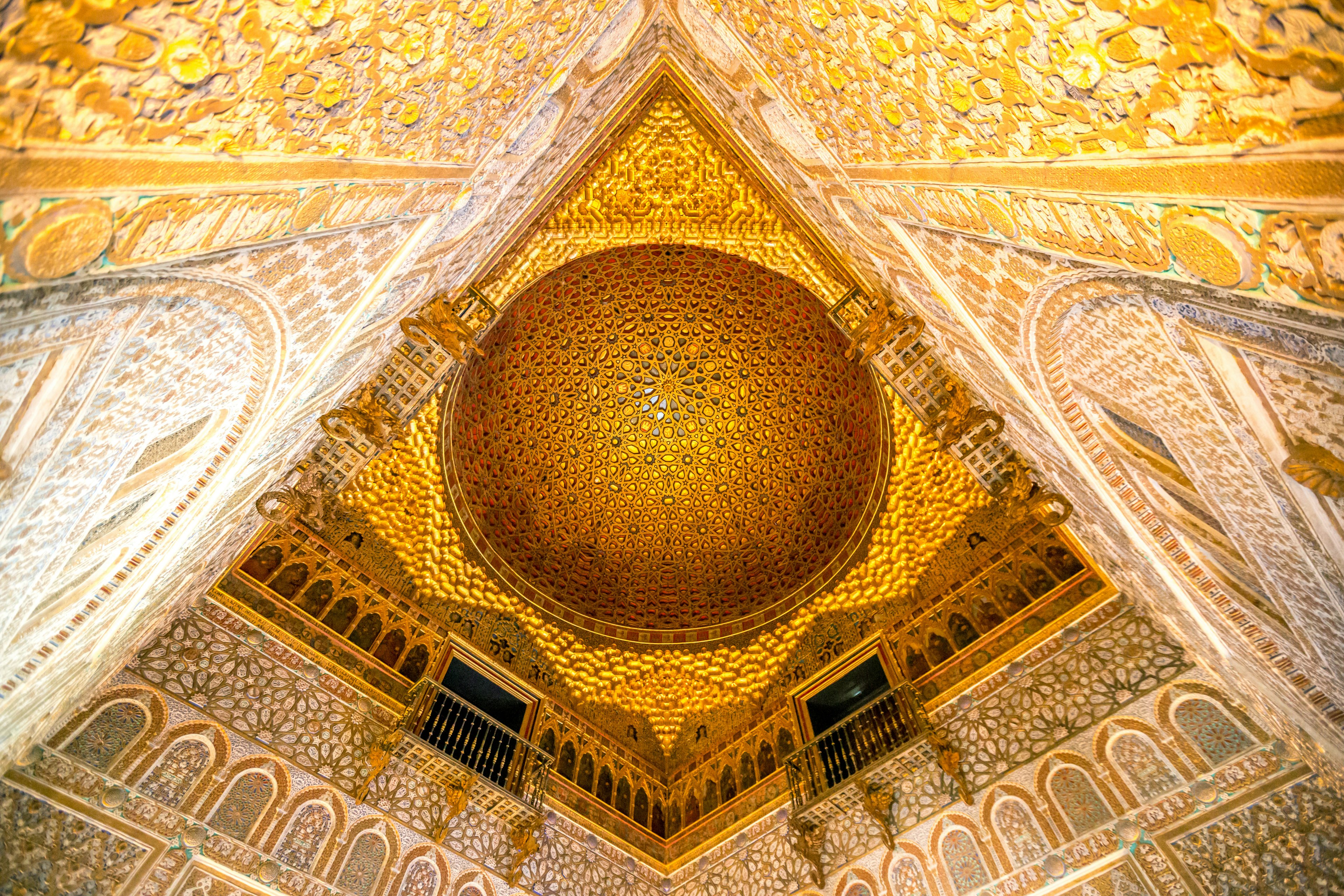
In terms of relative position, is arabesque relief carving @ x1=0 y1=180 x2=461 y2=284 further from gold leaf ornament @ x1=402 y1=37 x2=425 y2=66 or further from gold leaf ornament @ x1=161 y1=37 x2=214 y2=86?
gold leaf ornament @ x1=402 y1=37 x2=425 y2=66

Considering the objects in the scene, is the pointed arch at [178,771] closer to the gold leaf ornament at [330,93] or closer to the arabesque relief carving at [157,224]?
the arabesque relief carving at [157,224]

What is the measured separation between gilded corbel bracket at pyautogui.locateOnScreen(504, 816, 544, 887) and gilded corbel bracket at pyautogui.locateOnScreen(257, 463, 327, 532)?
2.69 meters

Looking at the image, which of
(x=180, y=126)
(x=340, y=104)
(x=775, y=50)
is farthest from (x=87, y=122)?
(x=775, y=50)

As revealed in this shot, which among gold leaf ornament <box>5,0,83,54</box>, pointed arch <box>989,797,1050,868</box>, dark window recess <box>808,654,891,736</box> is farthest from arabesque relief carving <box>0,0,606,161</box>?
dark window recess <box>808,654,891,736</box>

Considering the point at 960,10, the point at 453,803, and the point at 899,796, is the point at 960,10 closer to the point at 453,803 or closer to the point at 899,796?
the point at 899,796

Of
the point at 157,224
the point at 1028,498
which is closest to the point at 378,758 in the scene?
the point at 157,224

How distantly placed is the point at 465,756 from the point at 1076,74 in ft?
17.9

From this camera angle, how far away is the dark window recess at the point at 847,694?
243 inches

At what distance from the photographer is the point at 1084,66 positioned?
1756mm

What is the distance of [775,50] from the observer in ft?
12.6

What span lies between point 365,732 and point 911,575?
179 inches

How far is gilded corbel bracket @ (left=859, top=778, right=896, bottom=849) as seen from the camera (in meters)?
5.01

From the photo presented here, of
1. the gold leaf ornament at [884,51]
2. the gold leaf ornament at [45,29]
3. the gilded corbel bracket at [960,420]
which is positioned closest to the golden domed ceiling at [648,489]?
the gilded corbel bracket at [960,420]

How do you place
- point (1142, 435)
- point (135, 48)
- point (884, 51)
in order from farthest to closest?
point (1142, 435) → point (884, 51) → point (135, 48)
